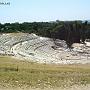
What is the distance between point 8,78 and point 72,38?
93.7 m

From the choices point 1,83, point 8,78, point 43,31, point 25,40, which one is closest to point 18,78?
point 8,78

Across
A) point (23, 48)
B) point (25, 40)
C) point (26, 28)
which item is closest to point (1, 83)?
point (23, 48)

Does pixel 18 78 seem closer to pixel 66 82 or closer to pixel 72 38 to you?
pixel 66 82

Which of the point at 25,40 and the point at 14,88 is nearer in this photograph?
the point at 14,88

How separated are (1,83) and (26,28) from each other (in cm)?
10865

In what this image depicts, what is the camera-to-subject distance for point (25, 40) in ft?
278

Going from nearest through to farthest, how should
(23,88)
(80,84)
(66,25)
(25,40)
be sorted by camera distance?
1. (23,88)
2. (80,84)
3. (25,40)
4. (66,25)

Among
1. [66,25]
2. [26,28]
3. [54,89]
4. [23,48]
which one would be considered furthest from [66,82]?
[26,28]

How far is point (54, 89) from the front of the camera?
1723 centimetres

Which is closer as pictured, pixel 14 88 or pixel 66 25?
pixel 14 88

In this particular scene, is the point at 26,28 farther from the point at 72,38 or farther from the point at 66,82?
the point at 66,82

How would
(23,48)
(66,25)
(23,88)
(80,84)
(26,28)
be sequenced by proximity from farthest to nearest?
(26,28) < (66,25) < (23,48) < (80,84) < (23,88)

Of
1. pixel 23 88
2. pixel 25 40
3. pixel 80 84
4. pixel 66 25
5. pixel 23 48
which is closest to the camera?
pixel 23 88

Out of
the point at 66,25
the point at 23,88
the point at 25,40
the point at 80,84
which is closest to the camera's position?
the point at 23,88
